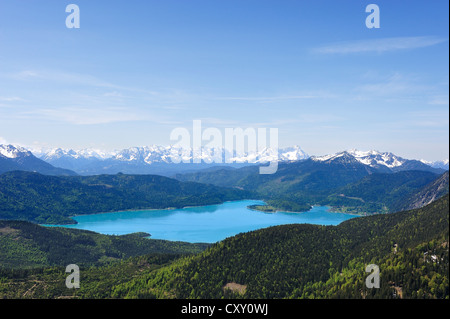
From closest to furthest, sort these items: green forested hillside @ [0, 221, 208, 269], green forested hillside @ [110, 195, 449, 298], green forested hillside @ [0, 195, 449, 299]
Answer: green forested hillside @ [110, 195, 449, 298], green forested hillside @ [0, 195, 449, 299], green forested hillside @ [0, 221, 208, 269]

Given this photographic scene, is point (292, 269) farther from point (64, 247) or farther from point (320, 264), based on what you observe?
point (64, 247)

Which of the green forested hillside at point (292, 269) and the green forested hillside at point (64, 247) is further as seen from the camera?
the green forested hillside at point (64, 247)

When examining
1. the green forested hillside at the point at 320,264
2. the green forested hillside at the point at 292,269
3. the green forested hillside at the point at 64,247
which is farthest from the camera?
the green forested hillside at the point at 64,247

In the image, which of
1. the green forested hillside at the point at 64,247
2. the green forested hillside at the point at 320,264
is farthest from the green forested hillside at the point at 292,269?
the green forested hillside at the point at 64,247

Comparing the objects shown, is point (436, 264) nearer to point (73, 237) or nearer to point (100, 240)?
point (100, 240)

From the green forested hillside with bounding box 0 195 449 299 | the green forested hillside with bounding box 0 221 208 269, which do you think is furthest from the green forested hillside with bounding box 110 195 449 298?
the green forested hillside with bounding box 0 221 208 269

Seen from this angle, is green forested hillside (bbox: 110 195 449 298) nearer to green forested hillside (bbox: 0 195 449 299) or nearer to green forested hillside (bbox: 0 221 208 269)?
green forested hillside (bbox: 0 195 449 299)

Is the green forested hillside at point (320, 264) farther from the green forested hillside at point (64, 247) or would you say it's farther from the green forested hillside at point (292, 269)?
the green forested hillside at point (64, 247)

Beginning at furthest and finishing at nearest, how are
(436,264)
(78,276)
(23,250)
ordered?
1. (23,250)
2. (78,276)
3. (436,264)

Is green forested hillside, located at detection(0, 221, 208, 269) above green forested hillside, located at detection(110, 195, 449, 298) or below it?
below

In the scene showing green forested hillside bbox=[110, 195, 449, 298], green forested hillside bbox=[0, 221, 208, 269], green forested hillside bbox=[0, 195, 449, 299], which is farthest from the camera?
green forested hillside bbox=[0, 221, 208, 269]
